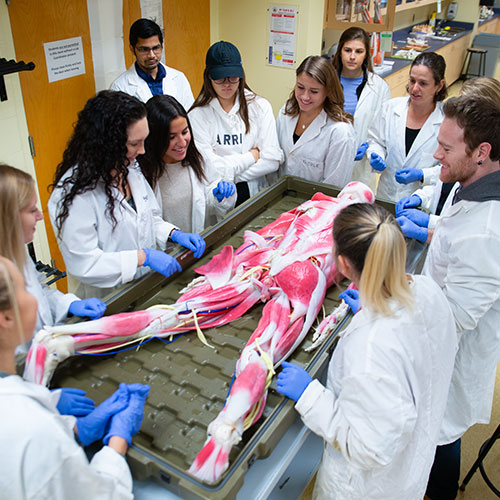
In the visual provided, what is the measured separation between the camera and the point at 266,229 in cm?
224

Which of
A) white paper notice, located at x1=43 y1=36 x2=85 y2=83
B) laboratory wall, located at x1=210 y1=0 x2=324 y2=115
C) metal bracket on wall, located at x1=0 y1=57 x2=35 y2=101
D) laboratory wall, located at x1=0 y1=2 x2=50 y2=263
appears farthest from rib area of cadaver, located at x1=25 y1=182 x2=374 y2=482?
laboratory wall, located at x1=210 y1=0 x2=324 y2=115

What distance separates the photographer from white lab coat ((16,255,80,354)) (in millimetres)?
1572

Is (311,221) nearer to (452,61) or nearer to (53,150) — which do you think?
(53,150)

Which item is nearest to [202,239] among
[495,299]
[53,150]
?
[495,299]

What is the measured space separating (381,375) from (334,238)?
354 millimetres

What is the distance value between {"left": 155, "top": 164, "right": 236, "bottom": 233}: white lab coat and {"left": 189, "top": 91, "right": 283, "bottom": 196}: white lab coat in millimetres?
83

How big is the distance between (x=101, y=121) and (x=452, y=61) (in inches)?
287

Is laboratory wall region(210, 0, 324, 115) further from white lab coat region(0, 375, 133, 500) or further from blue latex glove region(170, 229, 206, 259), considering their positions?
white lab coat region(0, 375, 133, 500)

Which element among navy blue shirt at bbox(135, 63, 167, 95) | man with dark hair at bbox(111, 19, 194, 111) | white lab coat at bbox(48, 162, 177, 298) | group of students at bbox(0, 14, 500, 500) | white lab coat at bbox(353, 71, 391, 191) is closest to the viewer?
group of students at bbox(0, 14, 500, 500)

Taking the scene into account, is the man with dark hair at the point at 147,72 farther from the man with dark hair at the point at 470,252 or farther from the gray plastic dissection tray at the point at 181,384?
the man with dark hair at the point at 470,252

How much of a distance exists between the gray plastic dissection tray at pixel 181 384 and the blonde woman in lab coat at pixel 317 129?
37.7 inches

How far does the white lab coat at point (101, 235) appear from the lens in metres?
1.82

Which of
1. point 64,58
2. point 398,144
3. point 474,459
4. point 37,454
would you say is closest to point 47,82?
point 64,58

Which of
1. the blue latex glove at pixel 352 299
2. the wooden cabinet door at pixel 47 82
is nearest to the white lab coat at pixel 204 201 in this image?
the blue latex glove at pixel 352 299
